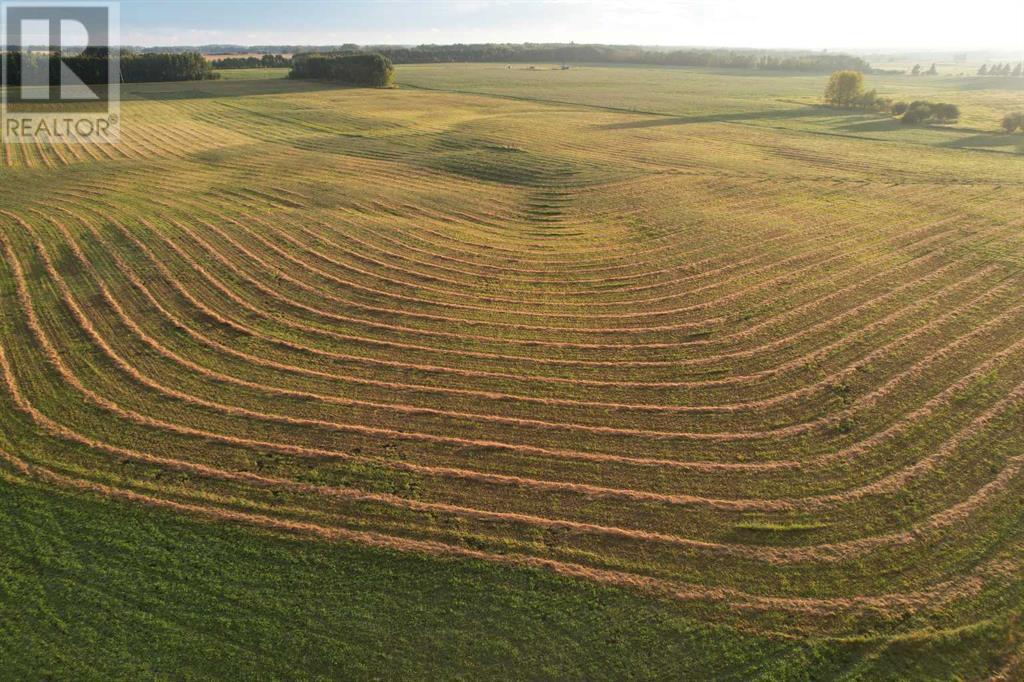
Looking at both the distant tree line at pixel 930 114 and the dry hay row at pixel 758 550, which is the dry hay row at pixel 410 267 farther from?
the distant tree line at pixel 930 114

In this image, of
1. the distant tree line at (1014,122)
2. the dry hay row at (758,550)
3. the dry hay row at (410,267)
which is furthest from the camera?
the distant tree line at (1014,122)

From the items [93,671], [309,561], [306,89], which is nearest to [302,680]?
[309,561]

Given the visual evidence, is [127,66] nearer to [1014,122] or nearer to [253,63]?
[253,63]

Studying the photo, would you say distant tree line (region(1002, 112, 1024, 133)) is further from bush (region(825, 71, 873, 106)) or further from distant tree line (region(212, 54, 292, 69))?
distant tree line (region(212, 54, 292, 69))

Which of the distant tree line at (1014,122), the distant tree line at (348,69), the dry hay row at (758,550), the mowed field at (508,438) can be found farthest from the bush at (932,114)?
the distant tree line at (348,69)

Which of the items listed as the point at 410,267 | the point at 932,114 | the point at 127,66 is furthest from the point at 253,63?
the point at 410,267

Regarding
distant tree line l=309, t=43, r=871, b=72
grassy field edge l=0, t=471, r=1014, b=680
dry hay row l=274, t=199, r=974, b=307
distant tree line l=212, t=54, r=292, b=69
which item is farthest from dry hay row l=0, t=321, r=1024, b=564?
distant tree line l=309, t=43, r=871, b=72

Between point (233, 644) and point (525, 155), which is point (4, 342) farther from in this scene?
point (525, 155)
